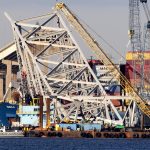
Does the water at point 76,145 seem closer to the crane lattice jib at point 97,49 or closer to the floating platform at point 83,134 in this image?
the floating platform at point 83,134

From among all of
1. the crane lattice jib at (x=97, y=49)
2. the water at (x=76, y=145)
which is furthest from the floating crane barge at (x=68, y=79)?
the water at (x=76, y=145)

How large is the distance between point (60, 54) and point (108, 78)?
1064 cm

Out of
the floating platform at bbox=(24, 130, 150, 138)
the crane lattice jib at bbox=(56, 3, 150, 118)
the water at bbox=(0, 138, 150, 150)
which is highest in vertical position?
the crane lattice jib at bbox=(56, 3, 150, 118)

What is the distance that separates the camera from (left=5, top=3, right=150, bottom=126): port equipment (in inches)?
7283

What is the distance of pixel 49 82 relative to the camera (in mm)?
188000

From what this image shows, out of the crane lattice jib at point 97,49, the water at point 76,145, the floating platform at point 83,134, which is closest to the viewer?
the water at point 76,145

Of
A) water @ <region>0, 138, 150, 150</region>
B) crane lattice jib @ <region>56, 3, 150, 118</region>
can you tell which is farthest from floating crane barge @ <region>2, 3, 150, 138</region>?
water @ <region>0, 138, 150, 150</region>

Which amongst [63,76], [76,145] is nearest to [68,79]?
[63,76]

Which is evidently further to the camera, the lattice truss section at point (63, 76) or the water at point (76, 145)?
the lattice truss section at point (63, 76)

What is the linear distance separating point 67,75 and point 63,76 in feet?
3.45

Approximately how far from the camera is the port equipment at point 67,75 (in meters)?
185

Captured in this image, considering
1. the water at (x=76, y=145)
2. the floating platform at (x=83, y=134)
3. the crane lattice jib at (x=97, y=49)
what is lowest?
the water at (x=76, y=145)

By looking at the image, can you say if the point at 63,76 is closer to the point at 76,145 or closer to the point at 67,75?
the point at 67,75

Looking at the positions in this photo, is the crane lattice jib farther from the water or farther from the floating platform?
the water
